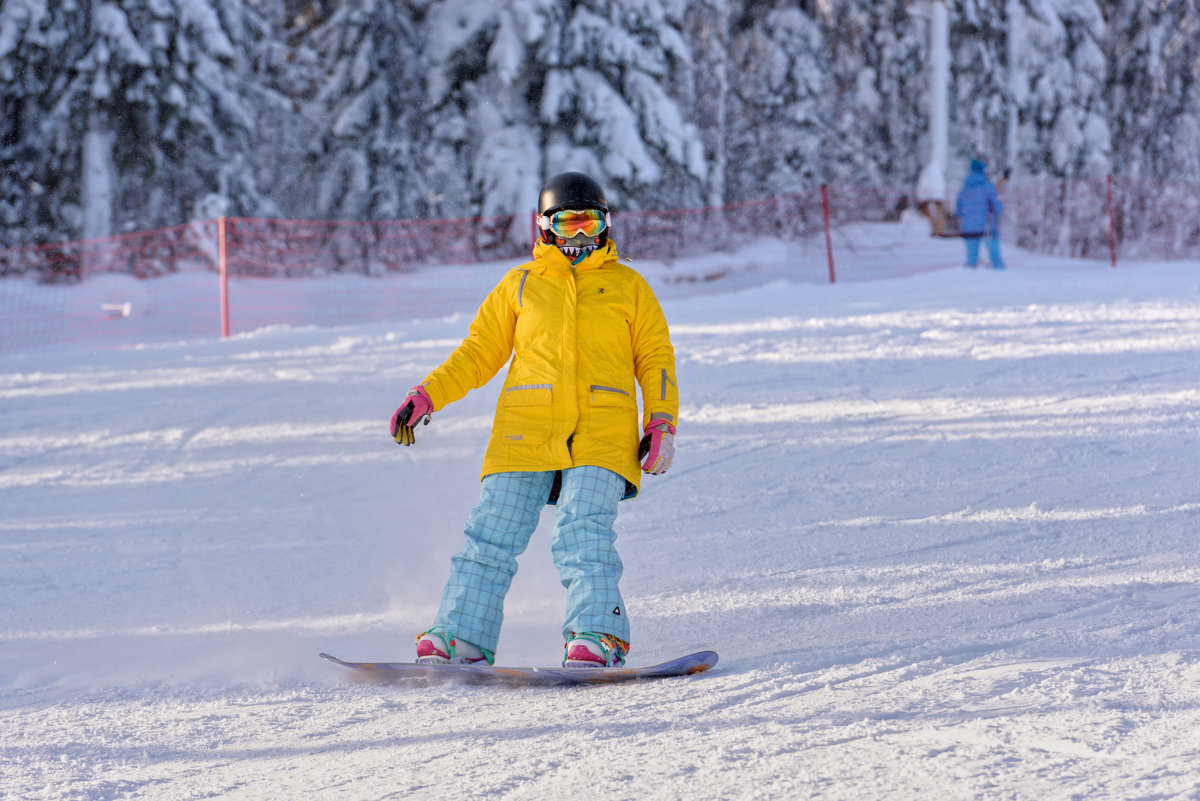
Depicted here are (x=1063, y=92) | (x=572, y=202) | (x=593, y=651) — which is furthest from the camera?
(x=1063, y=92)

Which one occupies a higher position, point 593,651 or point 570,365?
point 570,365

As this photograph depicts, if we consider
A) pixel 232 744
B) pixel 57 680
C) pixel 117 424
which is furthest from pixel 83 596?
pixel 117 424

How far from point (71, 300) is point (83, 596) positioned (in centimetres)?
1243

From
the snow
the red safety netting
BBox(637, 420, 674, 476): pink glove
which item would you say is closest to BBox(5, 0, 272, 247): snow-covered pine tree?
the red safety netting

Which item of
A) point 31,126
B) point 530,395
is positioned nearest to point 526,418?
point 530,395

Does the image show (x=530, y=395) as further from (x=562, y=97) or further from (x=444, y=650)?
(x=562, y=97)

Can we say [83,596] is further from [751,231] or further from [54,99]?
[751,231]

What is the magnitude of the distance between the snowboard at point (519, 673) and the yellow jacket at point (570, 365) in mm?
579

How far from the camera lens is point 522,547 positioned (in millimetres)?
3287

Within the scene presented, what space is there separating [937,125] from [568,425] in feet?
68.1

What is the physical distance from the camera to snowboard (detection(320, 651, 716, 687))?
284 centimetres

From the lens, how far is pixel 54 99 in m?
15.8

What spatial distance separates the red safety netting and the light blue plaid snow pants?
9758 millimetres

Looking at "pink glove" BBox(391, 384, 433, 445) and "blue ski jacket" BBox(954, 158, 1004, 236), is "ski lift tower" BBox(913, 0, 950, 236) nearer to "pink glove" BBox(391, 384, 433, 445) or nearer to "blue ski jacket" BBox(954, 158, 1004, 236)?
"blue ski jacket" BBox(954, 158, 1004, 236)
